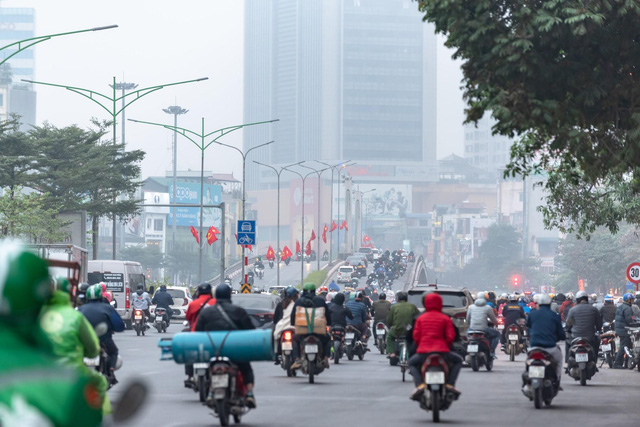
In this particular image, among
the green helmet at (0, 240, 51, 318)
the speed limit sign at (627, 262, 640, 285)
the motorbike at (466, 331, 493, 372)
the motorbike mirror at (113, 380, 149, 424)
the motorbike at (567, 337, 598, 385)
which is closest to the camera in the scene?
the green helmet at (0, 240, 51, 318)

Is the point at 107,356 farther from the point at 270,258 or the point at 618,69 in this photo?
the point at 270,258

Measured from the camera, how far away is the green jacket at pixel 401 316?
72.3 ft

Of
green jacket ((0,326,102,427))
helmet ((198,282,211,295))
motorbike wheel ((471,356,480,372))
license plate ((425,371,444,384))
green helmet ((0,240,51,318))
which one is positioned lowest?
motorbike wheel ((471,356,480,372))

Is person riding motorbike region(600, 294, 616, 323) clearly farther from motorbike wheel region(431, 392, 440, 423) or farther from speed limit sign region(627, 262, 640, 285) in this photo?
motorbike wheel region(431, 392, 440, 423)

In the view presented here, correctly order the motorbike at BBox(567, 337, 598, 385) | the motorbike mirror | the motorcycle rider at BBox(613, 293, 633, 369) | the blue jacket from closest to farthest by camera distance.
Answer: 1. the motorbike mirror
2. the blue jacket
3. the motorbike at BBox(567, 337, 598, 385)
4. the motorcycle rider at BBox(613, 293, 633, 369)

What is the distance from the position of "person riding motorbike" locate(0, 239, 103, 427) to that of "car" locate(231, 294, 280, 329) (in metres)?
21.6

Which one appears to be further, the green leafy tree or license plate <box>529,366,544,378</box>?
license plate <box>529,366,544,378</box>

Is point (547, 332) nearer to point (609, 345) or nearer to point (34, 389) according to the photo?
point (609, 345)

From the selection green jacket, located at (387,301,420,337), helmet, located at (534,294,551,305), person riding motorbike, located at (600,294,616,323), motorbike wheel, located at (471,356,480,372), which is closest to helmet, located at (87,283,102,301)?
helmet, located at (534,294,551,305)

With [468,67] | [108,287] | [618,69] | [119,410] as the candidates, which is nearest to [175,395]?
[468,67]

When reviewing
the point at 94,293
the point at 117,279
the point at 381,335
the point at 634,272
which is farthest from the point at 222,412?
the point at 117,279

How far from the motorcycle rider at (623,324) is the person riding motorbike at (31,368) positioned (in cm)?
2333

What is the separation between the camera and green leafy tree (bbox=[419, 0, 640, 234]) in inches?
620

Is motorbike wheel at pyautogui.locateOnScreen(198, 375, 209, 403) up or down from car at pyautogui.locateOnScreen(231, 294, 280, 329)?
down
